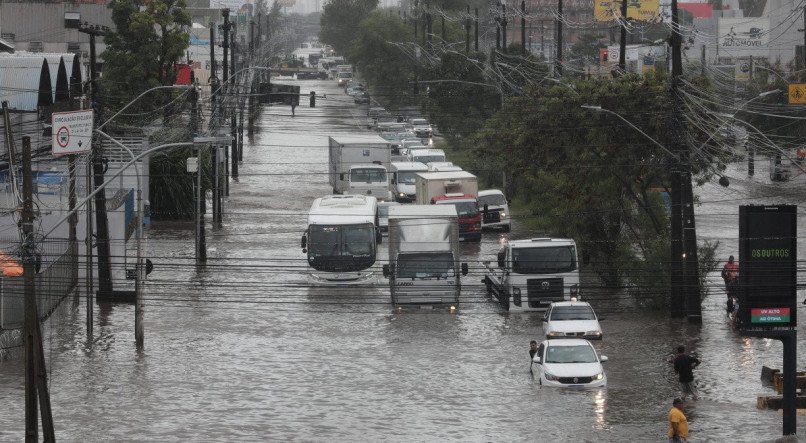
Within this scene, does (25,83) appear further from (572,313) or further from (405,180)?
(572,313)

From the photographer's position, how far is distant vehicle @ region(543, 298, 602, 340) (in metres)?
38.9

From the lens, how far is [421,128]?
99.9 m

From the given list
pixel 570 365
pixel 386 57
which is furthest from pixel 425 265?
pixel 386 57

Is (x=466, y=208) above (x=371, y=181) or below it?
below

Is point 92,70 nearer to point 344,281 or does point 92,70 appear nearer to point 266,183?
point 344,281

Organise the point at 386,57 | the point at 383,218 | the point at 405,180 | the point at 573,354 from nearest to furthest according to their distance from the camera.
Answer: the point at 573,354
the point at 383,218
the point at 405,180
the point at 386,57

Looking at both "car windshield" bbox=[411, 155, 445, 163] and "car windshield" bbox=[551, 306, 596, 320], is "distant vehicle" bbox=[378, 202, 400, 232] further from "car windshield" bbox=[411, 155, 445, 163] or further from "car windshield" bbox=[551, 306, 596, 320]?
"car windshield" bbox=[411, 155, 445, 163]

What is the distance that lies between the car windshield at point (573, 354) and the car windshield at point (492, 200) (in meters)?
25.8

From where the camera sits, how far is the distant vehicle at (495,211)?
60031 millimetres

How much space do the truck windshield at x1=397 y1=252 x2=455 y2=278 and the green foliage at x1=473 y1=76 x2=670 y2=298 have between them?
14.3 feet

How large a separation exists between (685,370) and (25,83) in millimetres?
38212

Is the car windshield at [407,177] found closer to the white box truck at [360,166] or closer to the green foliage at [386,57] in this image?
the white box truck at [360,166]

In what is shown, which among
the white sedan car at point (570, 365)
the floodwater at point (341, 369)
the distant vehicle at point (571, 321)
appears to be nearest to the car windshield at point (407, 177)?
the floodwater at point (341, 369)

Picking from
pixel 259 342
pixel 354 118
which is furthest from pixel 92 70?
pixel 354 118
